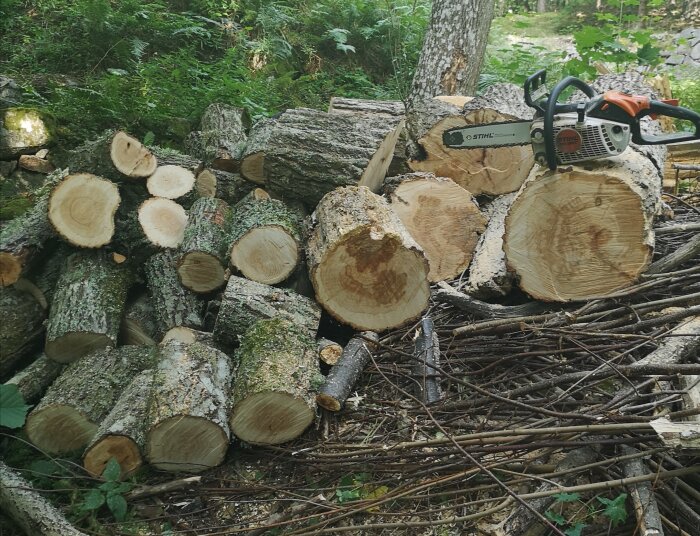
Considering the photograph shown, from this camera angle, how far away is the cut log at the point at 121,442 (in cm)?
245

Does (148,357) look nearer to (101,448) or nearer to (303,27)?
(101,448)

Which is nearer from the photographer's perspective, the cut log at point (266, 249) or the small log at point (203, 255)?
the cut log at point (266, 249)

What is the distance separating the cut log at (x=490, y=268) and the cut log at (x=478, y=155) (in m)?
0.45

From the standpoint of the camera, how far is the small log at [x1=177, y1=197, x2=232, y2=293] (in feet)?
11.0

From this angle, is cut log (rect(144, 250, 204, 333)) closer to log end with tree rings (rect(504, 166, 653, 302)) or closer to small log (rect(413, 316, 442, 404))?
small log (rect(413, 316, 442, 404))

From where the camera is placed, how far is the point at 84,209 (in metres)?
3.44

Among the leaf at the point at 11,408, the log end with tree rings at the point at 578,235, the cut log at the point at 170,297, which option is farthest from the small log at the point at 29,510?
the log end with tree rings at the point at 578,235

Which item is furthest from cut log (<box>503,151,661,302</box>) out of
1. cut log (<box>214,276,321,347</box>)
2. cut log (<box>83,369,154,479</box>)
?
cut log (<box>83,369,154,479</box>)

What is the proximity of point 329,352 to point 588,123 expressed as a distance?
177 centimetres

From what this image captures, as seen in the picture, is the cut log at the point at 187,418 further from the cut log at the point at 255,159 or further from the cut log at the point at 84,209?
the cut log at the point at 255,159

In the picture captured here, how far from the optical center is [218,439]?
246 centimetres

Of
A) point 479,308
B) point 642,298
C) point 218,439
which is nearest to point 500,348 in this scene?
point 479,308

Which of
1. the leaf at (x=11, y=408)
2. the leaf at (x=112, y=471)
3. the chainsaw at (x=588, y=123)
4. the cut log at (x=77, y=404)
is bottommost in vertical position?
the cut log at (x=77, y=404)

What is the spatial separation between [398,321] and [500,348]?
22.8 inches
